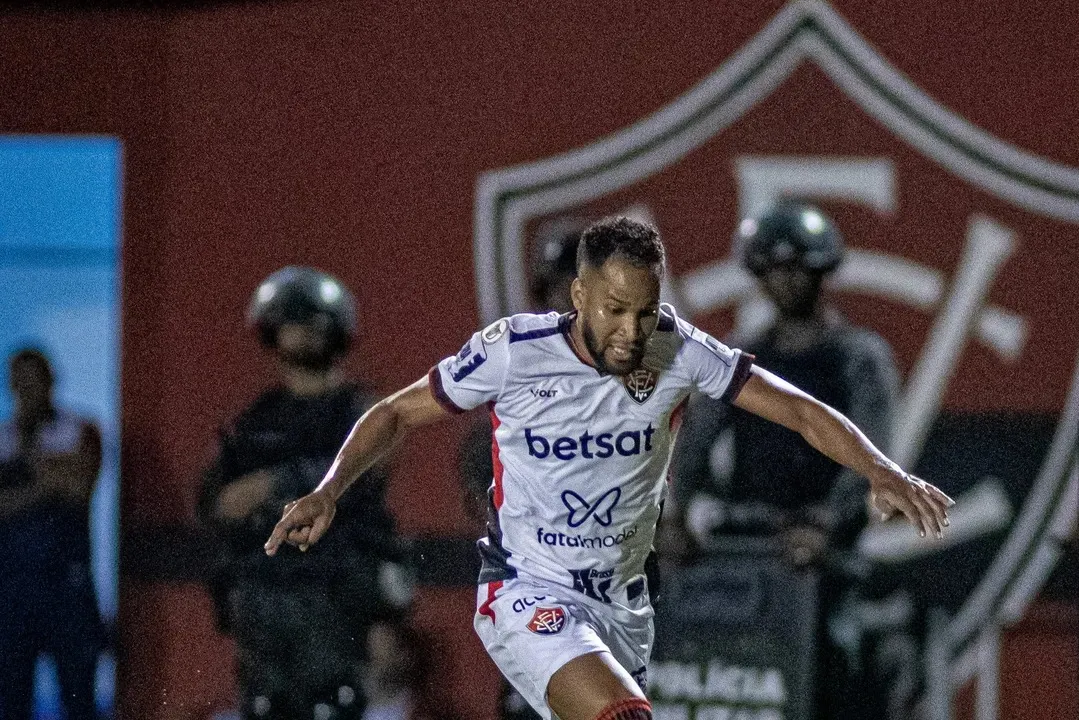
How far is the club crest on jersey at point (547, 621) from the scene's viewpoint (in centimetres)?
397

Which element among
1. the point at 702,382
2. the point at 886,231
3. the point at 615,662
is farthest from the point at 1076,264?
the point at 615,662

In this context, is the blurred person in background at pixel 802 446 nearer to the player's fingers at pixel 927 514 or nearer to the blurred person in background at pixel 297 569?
the blurred person in background at pixel 297 569

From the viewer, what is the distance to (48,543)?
6.68 m

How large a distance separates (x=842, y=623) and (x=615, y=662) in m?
1.70

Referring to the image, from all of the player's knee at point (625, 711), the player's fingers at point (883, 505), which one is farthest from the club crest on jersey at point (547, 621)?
the player's fingers at point (883, 505)

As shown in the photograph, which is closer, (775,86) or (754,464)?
(754,464)

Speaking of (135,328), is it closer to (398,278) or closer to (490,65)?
(398,278)

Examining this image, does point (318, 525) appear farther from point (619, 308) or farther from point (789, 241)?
point (789, 241)

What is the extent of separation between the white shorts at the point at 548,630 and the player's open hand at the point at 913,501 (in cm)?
81

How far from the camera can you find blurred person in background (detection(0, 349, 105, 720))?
6.48 meters

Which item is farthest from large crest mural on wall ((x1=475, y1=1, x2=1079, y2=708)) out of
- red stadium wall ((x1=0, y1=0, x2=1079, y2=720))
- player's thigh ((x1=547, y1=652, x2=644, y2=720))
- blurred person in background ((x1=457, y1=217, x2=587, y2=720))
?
player's thigh ((x1=547, y1=652, x2=644, y2=720))

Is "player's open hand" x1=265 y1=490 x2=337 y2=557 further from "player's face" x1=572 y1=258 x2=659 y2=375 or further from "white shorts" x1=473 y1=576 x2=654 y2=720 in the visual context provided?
"player's face" x1=572 y1=258 x2=659 y2=375

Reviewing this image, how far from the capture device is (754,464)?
18.2 feet

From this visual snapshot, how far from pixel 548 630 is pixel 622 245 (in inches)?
39.9
